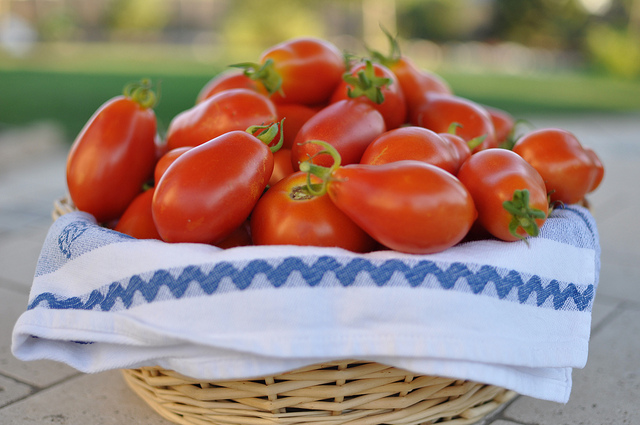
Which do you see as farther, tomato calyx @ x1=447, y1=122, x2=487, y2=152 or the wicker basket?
tomato calyx @ x1=447, y1=122, x2=487, y2=152

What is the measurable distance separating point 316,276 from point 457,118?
57 centimetres

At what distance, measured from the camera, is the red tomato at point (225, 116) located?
1102mm

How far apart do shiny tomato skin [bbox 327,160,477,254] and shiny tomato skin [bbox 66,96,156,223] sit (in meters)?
0.44

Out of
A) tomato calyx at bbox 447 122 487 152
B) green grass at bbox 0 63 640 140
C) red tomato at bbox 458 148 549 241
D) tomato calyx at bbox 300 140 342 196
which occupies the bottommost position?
green grass at bbox 0 63 640 140

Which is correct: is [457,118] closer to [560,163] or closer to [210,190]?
[560,163]

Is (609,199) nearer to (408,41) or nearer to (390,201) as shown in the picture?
(390,201)

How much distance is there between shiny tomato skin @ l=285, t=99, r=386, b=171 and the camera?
40.3 inches

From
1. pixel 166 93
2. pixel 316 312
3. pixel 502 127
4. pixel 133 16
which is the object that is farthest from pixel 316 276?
pixel 133 16

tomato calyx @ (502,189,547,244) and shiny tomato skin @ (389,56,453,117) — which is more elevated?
tomato calyx @ (502,189,547,244)

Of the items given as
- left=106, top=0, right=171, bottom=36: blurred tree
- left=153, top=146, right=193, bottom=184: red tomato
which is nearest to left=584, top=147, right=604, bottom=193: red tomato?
left=153, top=146, right=193, bottom=184: red tomato

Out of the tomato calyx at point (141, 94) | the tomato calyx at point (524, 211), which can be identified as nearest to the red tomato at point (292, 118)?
the tomato calyx at point (141, 94)

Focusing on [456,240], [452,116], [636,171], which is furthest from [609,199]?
[456,240]

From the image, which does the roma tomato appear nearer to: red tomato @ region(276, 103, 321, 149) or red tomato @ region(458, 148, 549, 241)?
red tomato @ region(276, 103, 321, 149)

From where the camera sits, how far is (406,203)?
0.81 meters
